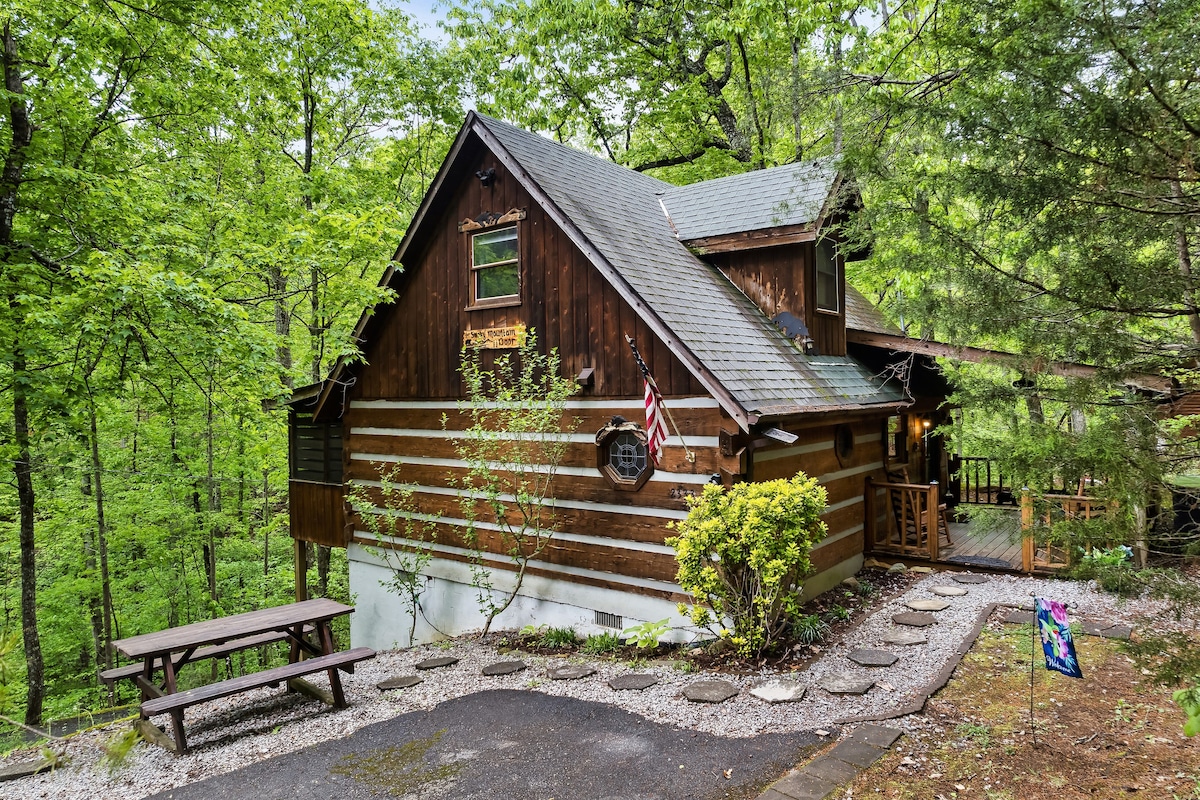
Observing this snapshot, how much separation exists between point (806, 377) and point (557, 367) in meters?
3.45

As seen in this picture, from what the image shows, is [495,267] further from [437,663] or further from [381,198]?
[381,198]

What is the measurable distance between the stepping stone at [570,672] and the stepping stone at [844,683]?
96.4 inches

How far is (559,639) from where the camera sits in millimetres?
8570

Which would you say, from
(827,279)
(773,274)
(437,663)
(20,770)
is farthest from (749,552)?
(20,770)

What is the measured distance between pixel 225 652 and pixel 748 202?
9.78m

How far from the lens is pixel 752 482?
7.60 metres

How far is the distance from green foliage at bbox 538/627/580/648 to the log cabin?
30cm

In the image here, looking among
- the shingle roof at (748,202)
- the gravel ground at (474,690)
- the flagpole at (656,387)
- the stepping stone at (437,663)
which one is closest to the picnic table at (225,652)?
the gravel ground at (474,690)

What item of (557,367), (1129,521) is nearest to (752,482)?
(557,367)

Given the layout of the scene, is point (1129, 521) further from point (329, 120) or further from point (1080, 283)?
point (329, 120)

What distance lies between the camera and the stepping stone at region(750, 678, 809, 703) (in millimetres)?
5899

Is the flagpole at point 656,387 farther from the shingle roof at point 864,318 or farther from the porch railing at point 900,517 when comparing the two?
the shingle roof at point 864,318

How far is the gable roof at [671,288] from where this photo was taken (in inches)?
303

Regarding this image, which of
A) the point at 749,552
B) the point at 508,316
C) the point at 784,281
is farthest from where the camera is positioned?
the point at 784,281
